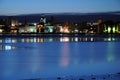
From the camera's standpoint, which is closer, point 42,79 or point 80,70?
point 42,79

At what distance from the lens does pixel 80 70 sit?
14.9 metres

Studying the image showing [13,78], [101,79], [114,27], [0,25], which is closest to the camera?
[101,79]

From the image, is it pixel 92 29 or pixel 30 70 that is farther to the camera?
pixel 92 29

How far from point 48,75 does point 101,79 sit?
237cm

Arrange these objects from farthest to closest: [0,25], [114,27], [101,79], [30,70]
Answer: [0,25]
[114,27]
[30,70]
[101,79]

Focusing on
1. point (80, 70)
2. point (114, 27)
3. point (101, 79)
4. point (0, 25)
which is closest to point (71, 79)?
point (101, 79)

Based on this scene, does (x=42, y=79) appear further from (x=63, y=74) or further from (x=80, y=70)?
(x=80, y=70)

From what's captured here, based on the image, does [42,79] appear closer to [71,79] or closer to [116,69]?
[71,79]

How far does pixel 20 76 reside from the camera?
13.0 meters

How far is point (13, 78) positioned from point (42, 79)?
104 cm

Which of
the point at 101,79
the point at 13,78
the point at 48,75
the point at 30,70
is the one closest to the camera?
the point at 101,79

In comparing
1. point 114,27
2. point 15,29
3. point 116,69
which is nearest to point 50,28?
point 15,29

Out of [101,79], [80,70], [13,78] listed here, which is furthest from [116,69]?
[13,78]

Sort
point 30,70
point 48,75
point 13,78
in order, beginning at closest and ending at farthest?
point 13,78 → point 48,75 → point 30,70
